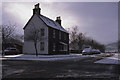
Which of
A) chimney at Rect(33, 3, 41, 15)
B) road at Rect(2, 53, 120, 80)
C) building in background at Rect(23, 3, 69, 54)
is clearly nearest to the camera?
road at Rect(2, 53, 120, 80)

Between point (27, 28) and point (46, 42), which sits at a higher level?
point (27, 28)

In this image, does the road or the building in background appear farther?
the building in background

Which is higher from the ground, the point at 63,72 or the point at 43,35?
the point at 43,35

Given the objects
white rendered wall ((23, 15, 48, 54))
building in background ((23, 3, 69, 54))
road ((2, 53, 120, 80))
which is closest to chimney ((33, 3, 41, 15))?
building in background ((23, 3, 69, 54))

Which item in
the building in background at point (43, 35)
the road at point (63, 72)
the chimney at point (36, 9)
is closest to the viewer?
the road at point (63, 72)

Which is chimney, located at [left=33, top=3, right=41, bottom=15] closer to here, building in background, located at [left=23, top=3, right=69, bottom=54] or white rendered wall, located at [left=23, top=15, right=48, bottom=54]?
building in background, located at [left=23, top=3, right=69, bottom=54]

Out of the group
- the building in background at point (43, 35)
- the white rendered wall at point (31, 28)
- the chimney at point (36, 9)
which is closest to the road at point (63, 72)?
the building in background at point (43, 35)

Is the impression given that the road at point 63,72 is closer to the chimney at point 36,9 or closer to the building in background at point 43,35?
the building in background at point 43,35

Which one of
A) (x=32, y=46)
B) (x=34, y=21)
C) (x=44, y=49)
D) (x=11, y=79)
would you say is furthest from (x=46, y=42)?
(x=11, y=79)

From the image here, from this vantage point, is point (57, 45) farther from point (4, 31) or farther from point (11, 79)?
point (11, 79)

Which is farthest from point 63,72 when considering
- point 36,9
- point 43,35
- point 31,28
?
point 36,9

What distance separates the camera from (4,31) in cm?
1766

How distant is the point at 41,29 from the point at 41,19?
227 cm

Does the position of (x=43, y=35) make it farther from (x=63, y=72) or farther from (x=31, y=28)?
(x=63, y=72)
